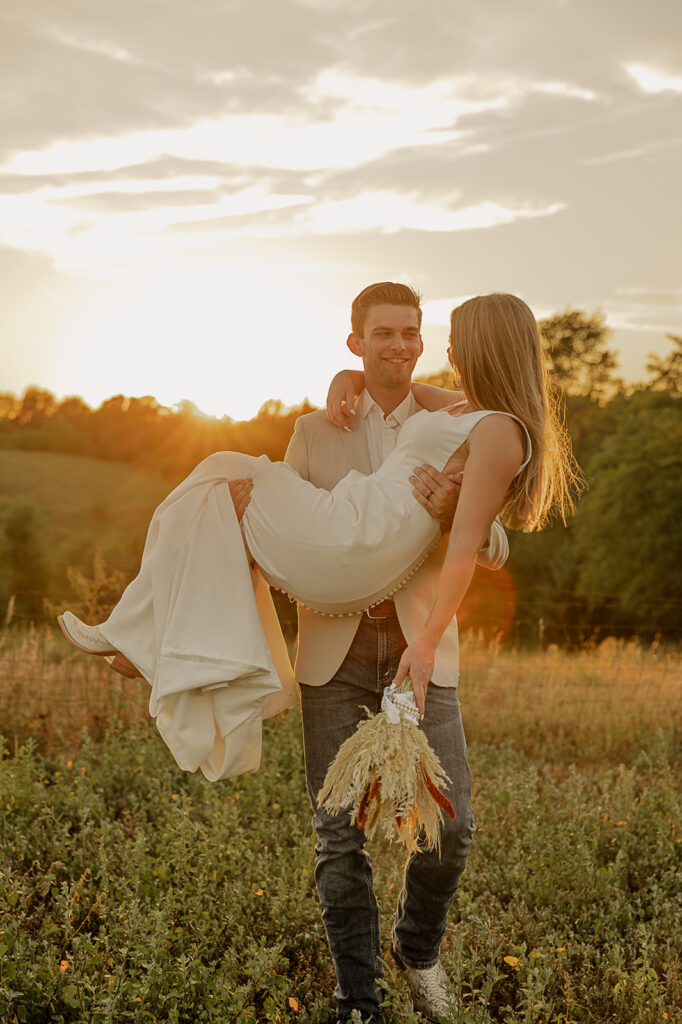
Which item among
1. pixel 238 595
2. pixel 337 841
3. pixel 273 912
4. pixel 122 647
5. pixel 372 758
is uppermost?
pixel 238 595

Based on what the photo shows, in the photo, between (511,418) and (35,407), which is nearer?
(511,418)

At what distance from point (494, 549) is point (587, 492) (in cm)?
3736

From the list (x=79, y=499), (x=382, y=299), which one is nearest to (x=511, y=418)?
→ (x=382, y=299)

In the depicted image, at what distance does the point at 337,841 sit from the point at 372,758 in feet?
1.86

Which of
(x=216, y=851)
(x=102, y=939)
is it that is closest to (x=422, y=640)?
(x=102, y=939)

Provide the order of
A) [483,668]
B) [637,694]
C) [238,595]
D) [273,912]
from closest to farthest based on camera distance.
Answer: [238,595] → [273,912] → [637,694] → [483,668]

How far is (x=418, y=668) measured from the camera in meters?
2.76

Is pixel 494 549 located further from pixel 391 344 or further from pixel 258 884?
pixel 258 884

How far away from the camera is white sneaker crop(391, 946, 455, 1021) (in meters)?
3.19

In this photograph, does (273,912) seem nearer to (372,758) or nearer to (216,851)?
(216,851)

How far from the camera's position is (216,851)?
4.37 metres

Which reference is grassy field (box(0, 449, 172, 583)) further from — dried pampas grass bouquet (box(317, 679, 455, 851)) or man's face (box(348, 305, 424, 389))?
dried pampas grass bouquet (box(317, 679, 455, 851))

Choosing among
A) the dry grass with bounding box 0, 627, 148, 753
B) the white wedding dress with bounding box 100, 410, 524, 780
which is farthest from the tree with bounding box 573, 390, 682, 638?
the white wedding dress with bounding box 100, 410, 524, 780

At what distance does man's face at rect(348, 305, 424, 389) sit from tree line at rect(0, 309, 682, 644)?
904 inches
